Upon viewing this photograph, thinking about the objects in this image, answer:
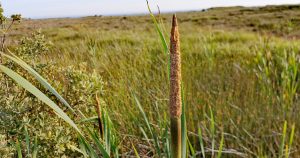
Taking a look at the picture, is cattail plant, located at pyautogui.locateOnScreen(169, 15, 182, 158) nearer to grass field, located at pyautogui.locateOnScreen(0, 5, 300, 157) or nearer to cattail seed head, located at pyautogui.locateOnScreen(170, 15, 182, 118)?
cattail seed head, located at pyautogui.locateOnScreen(170, 15, 182, 118)

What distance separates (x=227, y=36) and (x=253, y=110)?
755 centimetres

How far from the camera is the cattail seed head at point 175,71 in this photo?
561mm

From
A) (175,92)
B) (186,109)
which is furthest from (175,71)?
(186,109)

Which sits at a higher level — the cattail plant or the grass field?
the cattail plant

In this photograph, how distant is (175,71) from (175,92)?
0.03 meters

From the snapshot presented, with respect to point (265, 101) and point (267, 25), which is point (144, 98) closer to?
point (265, 101)

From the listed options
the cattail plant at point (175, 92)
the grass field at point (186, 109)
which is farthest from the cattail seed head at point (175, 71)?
the grass field at point (186, 109)

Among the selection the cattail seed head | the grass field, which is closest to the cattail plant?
the cattail seed head

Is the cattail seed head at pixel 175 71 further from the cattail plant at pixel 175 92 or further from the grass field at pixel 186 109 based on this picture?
the grass field at pixel 186 109

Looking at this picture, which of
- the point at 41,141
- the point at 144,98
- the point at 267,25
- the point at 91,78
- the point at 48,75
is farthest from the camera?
the point at 267,25

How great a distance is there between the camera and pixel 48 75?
1978mm

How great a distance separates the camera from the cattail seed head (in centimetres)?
56

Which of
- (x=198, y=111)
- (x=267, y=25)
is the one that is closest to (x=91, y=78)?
(x=198, y=111)

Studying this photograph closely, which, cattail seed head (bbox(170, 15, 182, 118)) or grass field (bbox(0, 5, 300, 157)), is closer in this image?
cattail seed head (bbox(170, 15, 182, 118))
